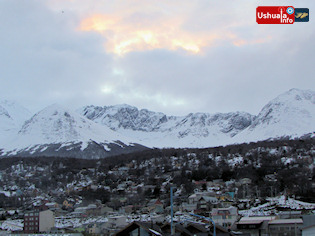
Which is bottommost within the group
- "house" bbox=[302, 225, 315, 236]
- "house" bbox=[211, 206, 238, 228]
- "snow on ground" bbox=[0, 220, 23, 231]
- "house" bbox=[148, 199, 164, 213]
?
"snow on ground" bbox=[0, 220, 23, 231]

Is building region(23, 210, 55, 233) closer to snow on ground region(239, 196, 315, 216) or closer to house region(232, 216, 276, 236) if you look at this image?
snow on ground region(239, 196, 315, 216)

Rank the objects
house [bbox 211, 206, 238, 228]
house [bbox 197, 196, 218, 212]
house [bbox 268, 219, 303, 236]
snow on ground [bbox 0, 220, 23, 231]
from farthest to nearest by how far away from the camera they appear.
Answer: house [bbox 197, 196, 218, 212] < snow on ground [bbox 0, 220, 23, 231] < house [bbox 211, 206, 238, 228] < house [bbox 268, 219, 303, 236]

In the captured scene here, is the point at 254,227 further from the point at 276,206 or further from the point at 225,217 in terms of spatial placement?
the point at 276,206

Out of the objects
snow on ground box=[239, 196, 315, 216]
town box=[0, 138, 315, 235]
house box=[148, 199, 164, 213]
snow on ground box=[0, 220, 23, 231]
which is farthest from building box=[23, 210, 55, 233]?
snow on ground box=[239, 196, 315, 216]

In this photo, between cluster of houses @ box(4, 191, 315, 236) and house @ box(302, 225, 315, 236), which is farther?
house @ box(302, 225, 315, 236)

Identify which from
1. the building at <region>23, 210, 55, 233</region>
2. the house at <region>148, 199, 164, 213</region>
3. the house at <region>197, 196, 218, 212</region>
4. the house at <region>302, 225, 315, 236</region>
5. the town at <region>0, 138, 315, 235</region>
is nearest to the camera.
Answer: the house at <region>302, 225, 315, 236</region>

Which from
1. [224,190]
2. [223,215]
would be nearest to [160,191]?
[224,190]

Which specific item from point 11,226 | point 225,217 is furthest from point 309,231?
point 11,226

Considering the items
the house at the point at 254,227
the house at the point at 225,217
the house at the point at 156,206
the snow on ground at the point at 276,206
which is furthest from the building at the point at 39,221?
the house at the point at 254,227

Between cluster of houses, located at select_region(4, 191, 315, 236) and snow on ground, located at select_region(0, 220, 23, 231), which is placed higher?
cluster of houses, located at select_region(4, 191, 315, 236)

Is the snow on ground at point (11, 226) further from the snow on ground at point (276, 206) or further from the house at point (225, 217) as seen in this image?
the snow on ground at point (276, 206)
